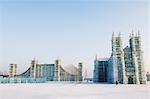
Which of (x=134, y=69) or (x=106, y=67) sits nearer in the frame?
(x=134, y=69)

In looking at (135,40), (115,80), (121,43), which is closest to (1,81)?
(115,80)

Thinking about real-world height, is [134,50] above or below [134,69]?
above

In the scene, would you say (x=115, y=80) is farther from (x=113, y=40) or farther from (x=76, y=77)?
(x=76, y=77)

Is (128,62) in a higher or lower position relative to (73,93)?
higher

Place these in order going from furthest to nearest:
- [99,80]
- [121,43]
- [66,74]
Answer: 1. [66,74]
2. [99,80]
3. [121,43]

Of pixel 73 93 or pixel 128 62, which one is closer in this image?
pixel 73 93

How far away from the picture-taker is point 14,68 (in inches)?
2840

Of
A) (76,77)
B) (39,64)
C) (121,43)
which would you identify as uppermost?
(121,43)

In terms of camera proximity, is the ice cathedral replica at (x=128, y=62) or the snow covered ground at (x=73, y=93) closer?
the snow covered ground at (x=73, y=93)

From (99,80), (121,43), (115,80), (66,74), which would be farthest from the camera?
(66,74)

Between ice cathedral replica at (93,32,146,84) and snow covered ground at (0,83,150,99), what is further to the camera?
ice cathedral replica at (93,32,146,84)

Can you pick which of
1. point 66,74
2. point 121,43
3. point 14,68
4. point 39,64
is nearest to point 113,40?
point 121,43

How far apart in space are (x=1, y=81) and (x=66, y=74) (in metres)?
33.0

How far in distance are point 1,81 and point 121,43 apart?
28237mm
